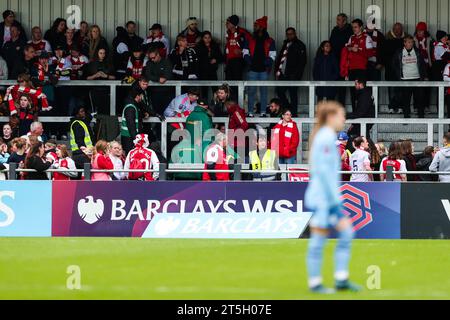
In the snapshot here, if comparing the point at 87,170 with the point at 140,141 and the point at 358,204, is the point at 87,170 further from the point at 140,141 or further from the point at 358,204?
the point at 358,204

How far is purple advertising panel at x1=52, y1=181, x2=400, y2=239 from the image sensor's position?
800 inches

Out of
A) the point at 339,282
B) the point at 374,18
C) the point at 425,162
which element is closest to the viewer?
the point at 339,282

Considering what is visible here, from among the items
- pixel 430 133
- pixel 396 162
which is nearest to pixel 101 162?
pixel 396 162

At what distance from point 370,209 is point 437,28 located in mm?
9109

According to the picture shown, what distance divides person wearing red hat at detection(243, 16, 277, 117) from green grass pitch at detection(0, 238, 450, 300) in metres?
7.50

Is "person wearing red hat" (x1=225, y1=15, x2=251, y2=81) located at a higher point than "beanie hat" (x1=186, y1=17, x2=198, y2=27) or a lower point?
lower

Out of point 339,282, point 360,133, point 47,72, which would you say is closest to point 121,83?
point 47,72

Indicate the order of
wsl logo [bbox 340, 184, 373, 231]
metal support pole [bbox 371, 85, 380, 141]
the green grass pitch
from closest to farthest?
the green grass pitch
wsl logo [bbox 340, 184, 373, 231]
metal support pole [bbox 371, 85, 380, 141]

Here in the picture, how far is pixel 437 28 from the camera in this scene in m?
28.2

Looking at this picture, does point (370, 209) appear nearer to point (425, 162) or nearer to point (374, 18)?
point (425, 162)

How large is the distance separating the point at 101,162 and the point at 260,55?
20.7 feet

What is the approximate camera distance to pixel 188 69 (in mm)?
25984

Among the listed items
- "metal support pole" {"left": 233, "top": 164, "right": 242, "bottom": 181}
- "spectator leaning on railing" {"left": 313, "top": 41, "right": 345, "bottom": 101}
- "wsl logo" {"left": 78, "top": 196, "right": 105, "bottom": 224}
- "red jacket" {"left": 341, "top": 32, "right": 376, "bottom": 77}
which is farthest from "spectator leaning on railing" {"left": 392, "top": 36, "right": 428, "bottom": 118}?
"wsl logo" {"left": 78, "top": 196, "right": 105, "bottom": 224}

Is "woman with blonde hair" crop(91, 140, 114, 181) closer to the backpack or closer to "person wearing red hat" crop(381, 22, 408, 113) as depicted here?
the backpack
